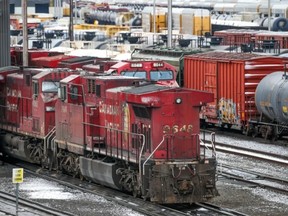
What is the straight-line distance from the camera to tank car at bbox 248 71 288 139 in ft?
104

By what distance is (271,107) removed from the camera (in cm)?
3247

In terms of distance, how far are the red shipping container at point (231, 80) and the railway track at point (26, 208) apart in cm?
1413

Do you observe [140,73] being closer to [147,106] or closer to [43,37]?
[147,106]

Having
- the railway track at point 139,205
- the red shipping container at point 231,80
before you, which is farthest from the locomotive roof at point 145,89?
the red shipping container at point 231,80

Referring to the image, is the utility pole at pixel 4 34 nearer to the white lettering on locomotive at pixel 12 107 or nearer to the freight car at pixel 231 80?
the white lettering on locomotive at pixel 12 107

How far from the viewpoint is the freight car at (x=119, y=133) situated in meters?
21.2

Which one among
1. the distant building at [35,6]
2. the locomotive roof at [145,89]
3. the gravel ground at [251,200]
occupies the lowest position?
the gravel ground at [251,200]

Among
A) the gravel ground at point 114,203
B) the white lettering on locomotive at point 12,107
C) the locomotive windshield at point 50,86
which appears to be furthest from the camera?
the white lettering on locomotive at point 12,107

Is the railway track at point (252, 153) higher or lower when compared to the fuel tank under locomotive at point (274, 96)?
lower

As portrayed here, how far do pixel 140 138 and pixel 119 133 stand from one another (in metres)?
1.23

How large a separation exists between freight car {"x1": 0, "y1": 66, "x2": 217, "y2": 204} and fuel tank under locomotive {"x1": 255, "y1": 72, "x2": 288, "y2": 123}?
8.32m

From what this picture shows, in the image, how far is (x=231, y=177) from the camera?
25406 mm

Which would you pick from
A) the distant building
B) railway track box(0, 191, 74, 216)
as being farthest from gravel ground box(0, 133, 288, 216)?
the distant building

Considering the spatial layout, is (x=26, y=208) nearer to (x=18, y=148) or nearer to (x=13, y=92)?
(x=18, y=148)
